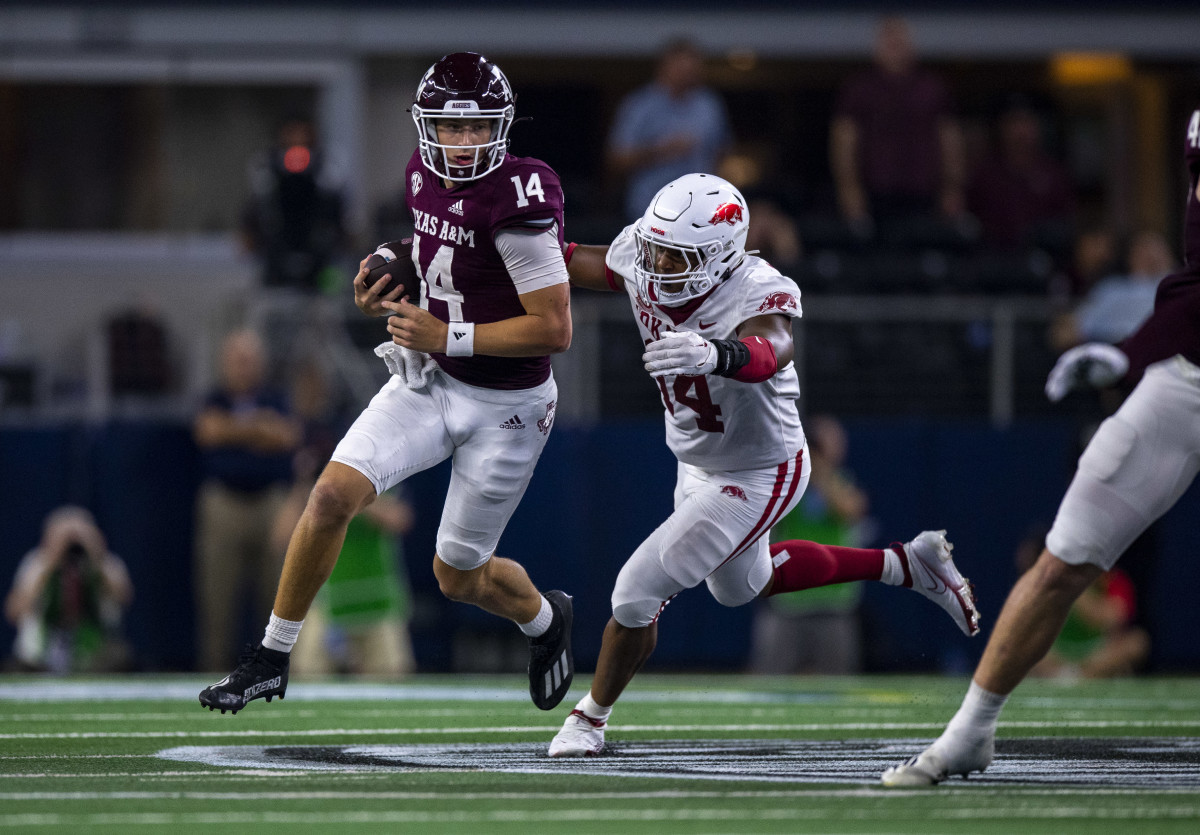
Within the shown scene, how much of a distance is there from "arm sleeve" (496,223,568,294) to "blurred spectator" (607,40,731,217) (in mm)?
5391

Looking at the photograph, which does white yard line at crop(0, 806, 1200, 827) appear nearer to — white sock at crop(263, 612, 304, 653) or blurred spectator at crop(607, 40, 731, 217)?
white sock at crop(263, 612, 304, 653)

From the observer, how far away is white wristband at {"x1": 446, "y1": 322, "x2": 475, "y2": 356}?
16.4 feet

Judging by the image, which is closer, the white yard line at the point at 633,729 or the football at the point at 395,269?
the football at the point at 395,269

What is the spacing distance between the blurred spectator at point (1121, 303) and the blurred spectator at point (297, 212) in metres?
4.07

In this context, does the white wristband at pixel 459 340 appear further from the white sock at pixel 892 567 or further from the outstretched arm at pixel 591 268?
the white sock at pixel 892 567

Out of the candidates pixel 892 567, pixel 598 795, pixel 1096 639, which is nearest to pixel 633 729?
pixel 892 567

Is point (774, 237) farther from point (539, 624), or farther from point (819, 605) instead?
point (539, 624)

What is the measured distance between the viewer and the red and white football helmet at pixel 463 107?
507 cm

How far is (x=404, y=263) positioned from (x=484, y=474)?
0.66 meters

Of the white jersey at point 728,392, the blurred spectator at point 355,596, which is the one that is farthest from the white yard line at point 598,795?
the blurred spectator at point 355,596

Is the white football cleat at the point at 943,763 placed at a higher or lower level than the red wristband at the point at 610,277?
lower

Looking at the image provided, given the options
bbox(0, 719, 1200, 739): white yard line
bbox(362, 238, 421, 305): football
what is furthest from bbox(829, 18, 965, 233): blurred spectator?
bbox(362, 238, 421, 305): football

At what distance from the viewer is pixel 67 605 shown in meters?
9.11

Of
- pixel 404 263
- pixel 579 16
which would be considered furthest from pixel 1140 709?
pixel 579 16
